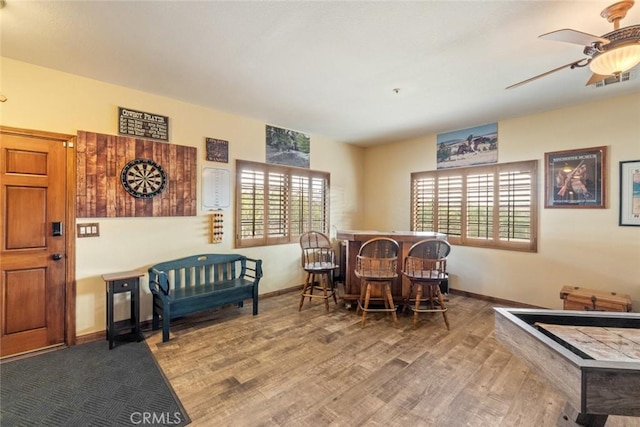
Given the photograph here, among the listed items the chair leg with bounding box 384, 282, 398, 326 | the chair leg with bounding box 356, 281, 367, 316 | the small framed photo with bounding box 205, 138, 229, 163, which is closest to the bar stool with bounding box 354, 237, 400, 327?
the chair leg with bounding box 384, 282, 398, 326

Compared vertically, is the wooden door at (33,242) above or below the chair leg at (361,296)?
above

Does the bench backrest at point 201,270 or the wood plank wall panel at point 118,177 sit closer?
the wood plank wall panel at point 118,177

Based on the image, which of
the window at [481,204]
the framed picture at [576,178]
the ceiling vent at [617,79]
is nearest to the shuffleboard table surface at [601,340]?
the ceiling vent at [617,79]

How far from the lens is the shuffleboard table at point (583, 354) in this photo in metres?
1.03

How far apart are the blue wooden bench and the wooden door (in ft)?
2.85

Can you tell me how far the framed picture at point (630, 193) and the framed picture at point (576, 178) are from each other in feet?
0.50

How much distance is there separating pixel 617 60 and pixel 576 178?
2.42m

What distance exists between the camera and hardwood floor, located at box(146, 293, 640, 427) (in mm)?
1888

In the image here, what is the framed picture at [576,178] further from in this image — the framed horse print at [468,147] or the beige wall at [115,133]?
the beige wall at [115,133]

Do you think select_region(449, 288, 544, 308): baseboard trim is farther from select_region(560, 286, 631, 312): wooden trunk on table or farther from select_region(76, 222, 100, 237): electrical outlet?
select_region(76, 222, 100, 237): electrical outlet

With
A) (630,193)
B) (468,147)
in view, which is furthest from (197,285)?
(630,193)

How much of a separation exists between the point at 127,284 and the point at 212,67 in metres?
2.44

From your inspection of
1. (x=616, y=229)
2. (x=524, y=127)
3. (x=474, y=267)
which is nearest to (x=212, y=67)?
(x=524, y=127)

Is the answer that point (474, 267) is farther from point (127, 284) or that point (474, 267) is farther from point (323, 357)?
point (127, 284)
